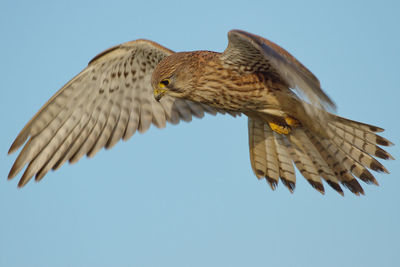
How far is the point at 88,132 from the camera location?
25.5 feet

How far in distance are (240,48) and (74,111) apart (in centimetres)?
262

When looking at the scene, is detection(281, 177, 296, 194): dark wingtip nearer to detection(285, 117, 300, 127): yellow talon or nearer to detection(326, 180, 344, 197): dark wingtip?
detection(326, 180, 344, 197): dark wingtip

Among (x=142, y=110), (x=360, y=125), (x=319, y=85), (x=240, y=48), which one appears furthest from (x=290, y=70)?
(x=142, y=110)

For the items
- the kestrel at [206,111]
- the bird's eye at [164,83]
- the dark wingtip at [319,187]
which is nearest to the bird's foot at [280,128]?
the kestrel at [206,111]

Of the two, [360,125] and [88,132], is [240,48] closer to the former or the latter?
[360,125]

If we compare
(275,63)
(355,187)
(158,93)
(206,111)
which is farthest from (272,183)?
(275,63)

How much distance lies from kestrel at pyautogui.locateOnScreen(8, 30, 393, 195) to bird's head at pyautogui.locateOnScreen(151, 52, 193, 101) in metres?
0.01

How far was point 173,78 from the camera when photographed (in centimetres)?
661

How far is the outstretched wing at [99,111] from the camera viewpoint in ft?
24.2

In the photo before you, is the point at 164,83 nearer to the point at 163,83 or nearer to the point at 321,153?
the point at 163,83

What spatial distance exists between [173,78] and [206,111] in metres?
1.61

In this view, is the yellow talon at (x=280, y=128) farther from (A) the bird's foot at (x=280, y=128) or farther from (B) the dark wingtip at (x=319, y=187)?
(B) the dark wingtip at (x=319, y=187)

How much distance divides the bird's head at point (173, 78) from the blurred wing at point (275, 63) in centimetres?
48

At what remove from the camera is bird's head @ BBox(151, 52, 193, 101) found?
21.7ft
